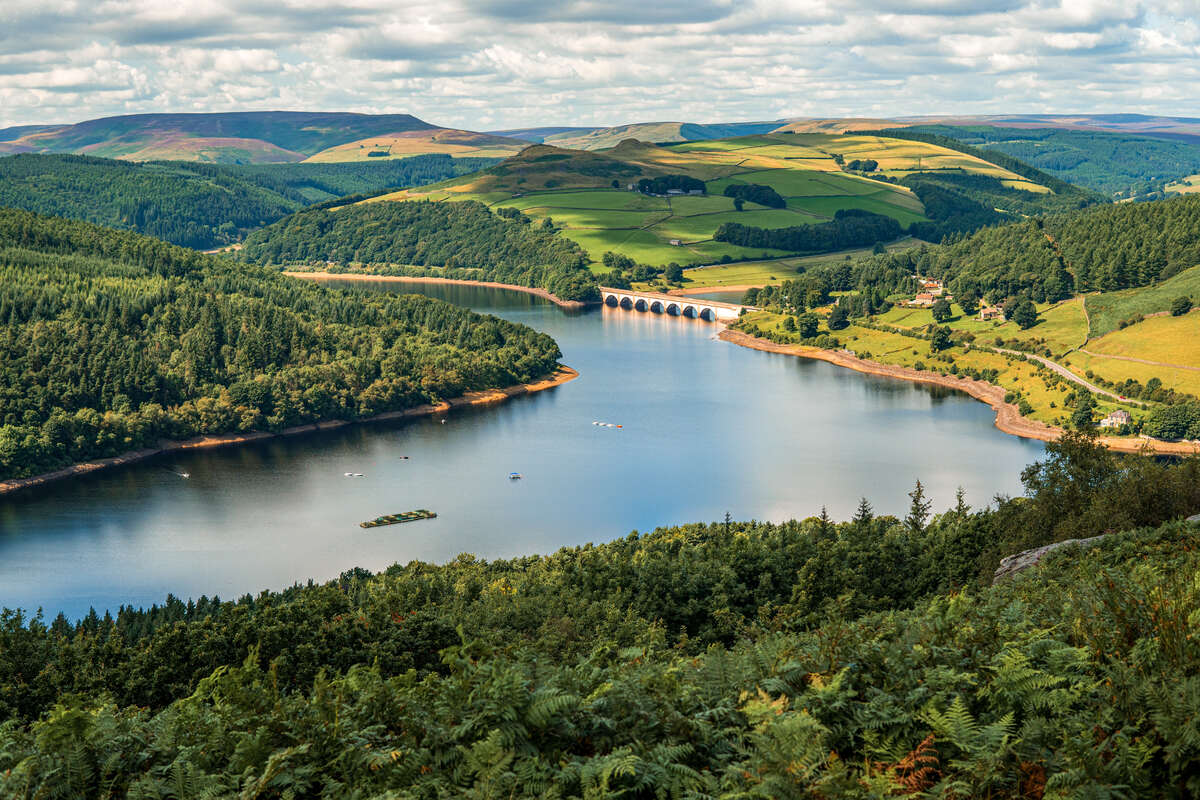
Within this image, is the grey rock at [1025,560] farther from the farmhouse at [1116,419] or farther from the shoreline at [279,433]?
the shoreline at [279,433]

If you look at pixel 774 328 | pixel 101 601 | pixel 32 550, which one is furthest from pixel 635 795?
pixel 774 328

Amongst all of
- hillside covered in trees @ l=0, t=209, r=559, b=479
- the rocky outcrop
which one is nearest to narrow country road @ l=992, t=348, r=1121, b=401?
hillside covered in trees @ l=0, t=209, r=559, b=479

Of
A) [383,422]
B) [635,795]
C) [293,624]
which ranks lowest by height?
[383,422]

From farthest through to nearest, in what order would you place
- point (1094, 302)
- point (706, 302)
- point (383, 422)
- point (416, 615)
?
point (706, 302) → point (1094, 302) → point (383, 422) → point (416, 615)

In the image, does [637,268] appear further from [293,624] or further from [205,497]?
[293,624]

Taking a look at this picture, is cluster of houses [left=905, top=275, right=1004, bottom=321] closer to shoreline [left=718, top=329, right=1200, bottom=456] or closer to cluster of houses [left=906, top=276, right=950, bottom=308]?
cluster of houses [left=906, top=276, right=950, bottom=308]

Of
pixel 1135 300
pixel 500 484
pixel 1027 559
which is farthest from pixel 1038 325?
pixel 1027 559

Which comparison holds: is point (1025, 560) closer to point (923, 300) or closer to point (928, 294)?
point (923, 300)
